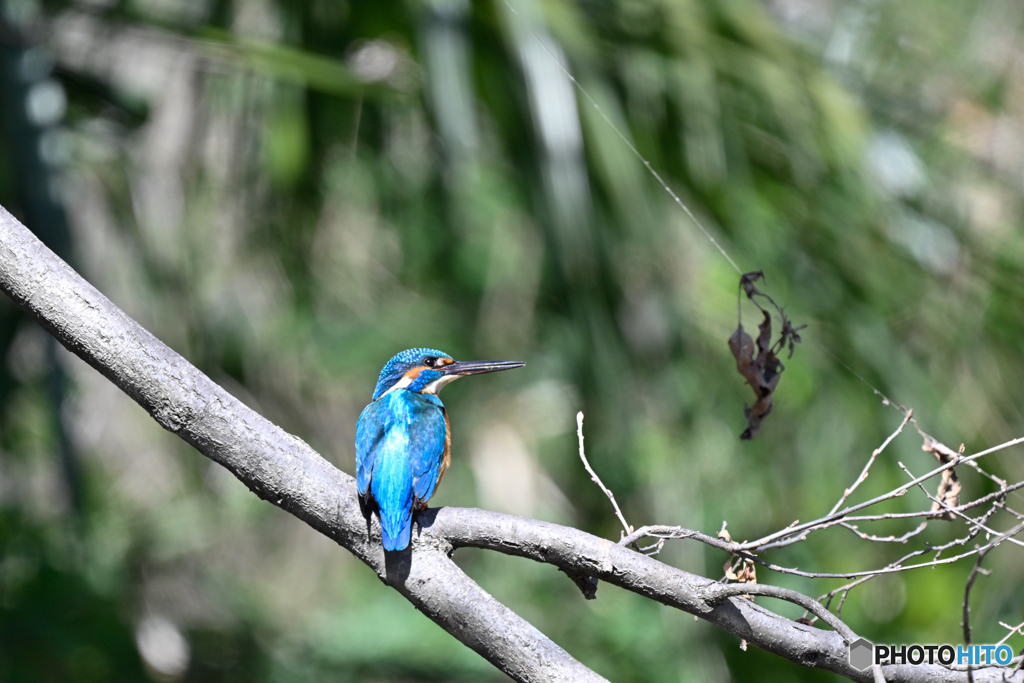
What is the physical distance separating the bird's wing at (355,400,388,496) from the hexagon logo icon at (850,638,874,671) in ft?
2.31

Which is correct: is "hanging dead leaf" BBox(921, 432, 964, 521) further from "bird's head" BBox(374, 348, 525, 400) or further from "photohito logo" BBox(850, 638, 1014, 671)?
"bird's head" BBox(374, 348, 525, 400)

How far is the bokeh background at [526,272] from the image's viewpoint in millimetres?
2762

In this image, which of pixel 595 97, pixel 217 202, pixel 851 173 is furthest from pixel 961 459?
pixel 217 202

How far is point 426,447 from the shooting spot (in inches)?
57.3

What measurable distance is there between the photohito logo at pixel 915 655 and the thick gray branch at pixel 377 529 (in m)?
0.02

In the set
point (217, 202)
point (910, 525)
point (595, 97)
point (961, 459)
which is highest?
point (217, 202)

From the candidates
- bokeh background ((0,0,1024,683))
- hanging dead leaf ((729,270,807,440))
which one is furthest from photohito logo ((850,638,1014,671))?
bokeh background ((0,0,1024,683))

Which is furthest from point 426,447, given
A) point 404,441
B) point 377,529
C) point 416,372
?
point 416,372

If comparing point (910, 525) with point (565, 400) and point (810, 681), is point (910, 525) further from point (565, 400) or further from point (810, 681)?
point (565, 400)

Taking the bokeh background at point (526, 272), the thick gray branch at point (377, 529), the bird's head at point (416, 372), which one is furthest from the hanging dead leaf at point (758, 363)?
the bokeh background at point (526, 272)

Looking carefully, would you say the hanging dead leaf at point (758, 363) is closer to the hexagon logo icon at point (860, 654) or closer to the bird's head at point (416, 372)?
the hexagon logo icon at point (860, 654)

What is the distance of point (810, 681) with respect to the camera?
432 centimetres

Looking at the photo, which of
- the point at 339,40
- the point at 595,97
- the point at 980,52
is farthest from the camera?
the point at 980,52

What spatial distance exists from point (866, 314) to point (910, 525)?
896mm
